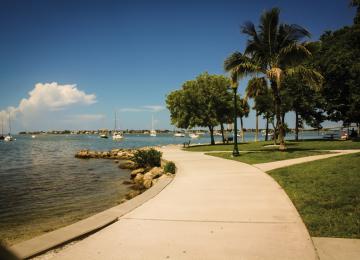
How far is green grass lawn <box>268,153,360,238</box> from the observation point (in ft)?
17.4

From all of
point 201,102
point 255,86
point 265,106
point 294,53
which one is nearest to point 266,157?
point 255,86

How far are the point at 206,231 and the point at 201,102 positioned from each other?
3309 centimetres

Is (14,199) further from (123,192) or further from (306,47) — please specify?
(306,47)

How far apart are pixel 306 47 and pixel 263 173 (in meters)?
11.9

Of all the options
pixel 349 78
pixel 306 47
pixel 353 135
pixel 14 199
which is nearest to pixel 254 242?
pixel 14 199

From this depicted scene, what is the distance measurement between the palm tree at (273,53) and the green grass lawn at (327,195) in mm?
8704

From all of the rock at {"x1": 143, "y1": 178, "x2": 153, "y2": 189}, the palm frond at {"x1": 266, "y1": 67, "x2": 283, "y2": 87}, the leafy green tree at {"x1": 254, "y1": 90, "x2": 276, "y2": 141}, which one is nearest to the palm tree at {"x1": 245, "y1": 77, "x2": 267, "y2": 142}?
the palm frond at {"x1": 266, "y1": 67, "x2": 283, "y2": 87}

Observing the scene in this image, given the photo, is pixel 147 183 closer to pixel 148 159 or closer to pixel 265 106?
pixel 148 159

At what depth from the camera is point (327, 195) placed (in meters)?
7.89

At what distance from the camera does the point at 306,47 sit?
65.8ft

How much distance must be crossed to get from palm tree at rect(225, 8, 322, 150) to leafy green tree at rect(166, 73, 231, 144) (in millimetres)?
16280

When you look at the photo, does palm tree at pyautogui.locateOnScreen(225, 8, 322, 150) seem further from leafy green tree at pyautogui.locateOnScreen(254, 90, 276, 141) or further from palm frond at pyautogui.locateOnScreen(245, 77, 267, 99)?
leafy green tree at pyautogui.locateOnScreen(254, 90, 276, 141)

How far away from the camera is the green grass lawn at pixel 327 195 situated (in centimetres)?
529

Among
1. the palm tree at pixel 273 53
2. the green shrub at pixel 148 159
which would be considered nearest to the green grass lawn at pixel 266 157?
the palm tree at pixel 273 53
